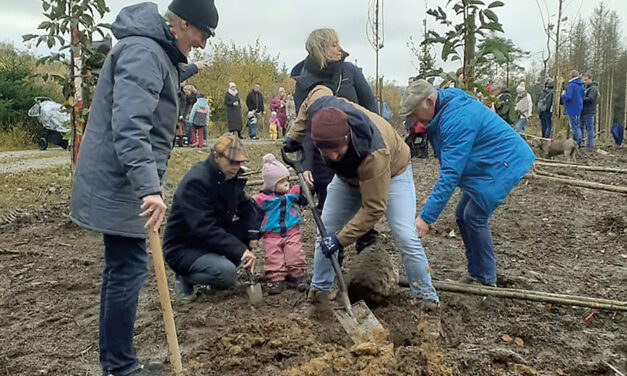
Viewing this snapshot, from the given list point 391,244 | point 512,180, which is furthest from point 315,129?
point 391,244

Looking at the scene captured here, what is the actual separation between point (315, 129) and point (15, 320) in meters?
2.46

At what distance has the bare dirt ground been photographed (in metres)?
2.80

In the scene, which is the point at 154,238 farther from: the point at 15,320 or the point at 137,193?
the point at 15,320

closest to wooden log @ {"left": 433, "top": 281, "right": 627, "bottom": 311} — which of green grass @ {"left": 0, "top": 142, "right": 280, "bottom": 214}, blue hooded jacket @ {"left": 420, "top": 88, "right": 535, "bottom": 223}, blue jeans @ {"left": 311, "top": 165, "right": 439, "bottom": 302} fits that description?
blue jeans @ {"left": 311, "top": 165, "right": 439, "bottom": 302}

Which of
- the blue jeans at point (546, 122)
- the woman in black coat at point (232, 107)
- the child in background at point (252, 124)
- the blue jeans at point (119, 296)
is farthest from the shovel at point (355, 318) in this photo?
the child in background at point (252, 124)

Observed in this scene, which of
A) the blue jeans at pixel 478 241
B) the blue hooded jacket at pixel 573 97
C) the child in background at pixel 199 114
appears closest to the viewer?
the blue jeans at pixel 478 241

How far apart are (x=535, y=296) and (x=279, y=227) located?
6.21ft

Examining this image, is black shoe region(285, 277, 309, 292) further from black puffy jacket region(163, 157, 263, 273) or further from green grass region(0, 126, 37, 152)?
green grass region(0, 126, 37, 152)

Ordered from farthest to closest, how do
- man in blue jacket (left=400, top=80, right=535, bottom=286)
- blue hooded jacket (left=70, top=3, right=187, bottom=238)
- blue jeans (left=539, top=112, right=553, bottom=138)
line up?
1. blue jeans (left=539, top=112, right=553, bottom=138)
2. man in blue jacket (left=400, top=80, right=535, bottom=286)
3. blue hooded jacket (left=70, top=3, right=187, bottom=238)

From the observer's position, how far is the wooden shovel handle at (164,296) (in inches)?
92.8

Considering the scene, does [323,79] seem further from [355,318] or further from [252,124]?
[252,124]

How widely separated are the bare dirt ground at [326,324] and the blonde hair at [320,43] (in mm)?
1798

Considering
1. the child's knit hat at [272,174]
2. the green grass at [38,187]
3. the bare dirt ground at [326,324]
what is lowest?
the bare dirt ground at [326,324]

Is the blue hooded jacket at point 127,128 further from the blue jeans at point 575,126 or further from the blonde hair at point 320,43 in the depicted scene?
the blue jeans at point 575,126
